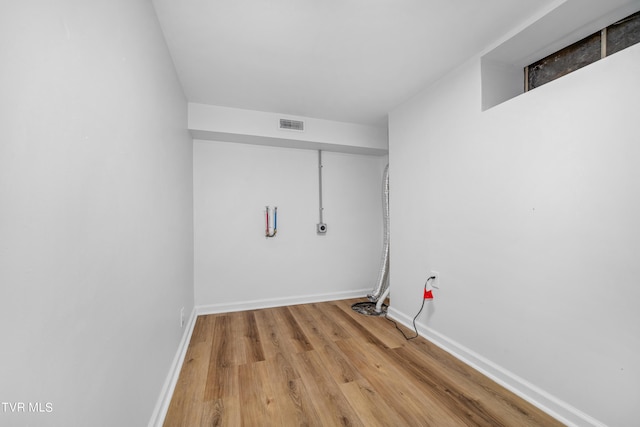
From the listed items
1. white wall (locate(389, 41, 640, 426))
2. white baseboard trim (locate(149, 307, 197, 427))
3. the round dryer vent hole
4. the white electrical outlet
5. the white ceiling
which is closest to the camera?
white wall (locate(389, 41, 640, 426))

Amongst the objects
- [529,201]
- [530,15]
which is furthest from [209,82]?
[529,201]

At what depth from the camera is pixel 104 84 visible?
875 millimetres

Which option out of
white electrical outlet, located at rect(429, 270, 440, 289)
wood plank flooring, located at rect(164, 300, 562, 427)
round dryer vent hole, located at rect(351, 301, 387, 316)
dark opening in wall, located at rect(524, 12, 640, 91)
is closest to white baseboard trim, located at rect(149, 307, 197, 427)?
wood plank flooring, located at rect(164, 300, 562, 427)

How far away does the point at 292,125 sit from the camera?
309cm

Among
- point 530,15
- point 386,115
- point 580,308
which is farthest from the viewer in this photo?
point 386,115

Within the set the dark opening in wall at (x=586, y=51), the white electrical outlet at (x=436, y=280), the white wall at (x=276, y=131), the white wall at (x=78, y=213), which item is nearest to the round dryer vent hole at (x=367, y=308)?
the white electrical outlet at (x=436, y=280)

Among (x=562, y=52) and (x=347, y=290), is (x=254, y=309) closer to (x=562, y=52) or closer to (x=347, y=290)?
(x=347, y=290)

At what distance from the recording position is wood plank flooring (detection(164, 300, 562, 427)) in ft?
4.88

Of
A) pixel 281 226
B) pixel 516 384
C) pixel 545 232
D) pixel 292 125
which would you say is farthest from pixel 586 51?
pixel 281 226

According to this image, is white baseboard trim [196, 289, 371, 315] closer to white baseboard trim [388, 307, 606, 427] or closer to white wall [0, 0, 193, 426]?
white baseboard trim [388, 307, 606, 427]

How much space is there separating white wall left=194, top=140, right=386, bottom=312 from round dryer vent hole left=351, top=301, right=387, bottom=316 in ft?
1.12

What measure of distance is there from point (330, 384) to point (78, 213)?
1756 mm

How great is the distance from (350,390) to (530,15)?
264cm

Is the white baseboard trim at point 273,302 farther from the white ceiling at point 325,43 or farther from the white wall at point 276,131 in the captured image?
the white ceiling at point 325,43
